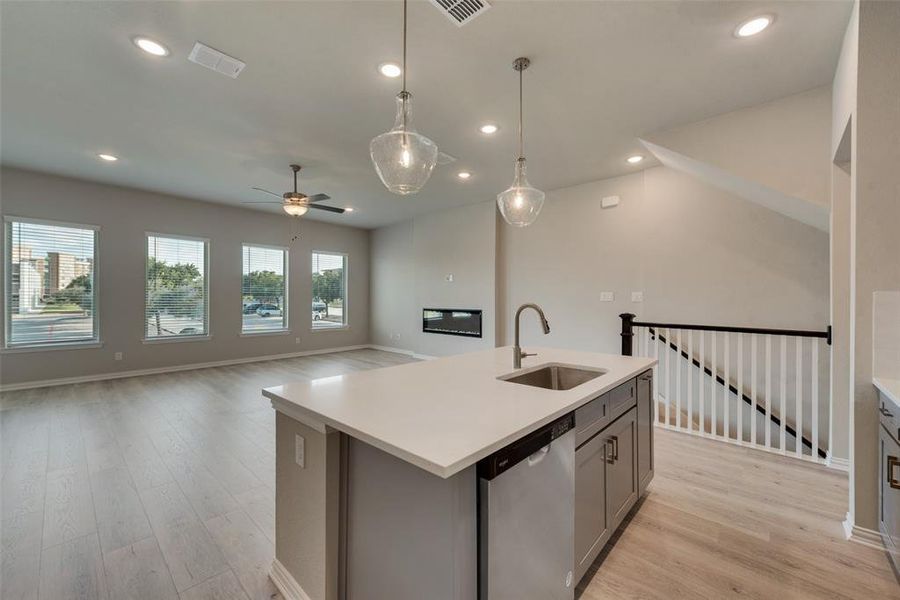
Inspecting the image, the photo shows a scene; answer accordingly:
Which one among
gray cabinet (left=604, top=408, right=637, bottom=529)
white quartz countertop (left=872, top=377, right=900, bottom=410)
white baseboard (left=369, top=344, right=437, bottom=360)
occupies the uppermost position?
white quartz countertop (left=872, top=377, right=900, bottom=410)

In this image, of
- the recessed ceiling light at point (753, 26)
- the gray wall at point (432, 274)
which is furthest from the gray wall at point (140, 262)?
the recessed ceiling light at point (753, 26)

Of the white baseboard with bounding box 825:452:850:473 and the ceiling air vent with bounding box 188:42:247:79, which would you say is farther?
the white baseboard with bounding box 825:452:850:473

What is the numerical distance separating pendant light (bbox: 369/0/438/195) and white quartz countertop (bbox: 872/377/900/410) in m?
2.40

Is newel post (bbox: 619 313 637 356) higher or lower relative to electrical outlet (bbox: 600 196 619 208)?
lower

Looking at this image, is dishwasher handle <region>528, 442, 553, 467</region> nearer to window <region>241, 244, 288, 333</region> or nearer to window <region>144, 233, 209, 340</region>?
window <region>144, 233, 209, 340</region>

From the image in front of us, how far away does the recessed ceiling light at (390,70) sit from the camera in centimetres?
252

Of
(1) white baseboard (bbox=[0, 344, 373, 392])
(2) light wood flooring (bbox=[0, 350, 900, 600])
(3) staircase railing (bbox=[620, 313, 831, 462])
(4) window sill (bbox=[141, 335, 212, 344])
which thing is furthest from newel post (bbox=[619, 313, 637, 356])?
(4) window sill (bbox=[141, 335, 212, 344])

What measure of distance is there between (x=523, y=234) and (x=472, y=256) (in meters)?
1.02

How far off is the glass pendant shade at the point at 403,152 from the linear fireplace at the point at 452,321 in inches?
173

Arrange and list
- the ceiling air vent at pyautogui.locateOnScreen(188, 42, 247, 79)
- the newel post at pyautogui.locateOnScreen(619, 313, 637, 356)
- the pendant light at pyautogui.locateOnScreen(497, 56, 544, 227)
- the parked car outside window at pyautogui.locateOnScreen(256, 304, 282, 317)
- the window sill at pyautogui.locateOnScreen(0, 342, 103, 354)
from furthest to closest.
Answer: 1. the parked car outside window at pyautogui.locateOnScreen(256, 304, 282, 317)
2. the window sill at pyautogui.locateOnScreen(0, 342, 103, 354)
3. the newel post at pyautogui.locateOnScreen(619, 313, 637, 356)
4. the pendant light at pyautogui.locateOnScreen(497, 56, 544, 227)
5. the ceiling air vent at pyautogui.locateOnScreen(188, 42, 247, 79)

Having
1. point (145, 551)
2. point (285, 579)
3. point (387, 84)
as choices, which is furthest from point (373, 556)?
point (387, 84)

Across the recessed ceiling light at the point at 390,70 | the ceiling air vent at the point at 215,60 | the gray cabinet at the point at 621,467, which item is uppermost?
the recessed ceiling light at the point at 390,70

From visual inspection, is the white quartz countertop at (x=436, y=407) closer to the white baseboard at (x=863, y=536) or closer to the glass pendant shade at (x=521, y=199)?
the glass pendant shade at (x=521, y=199)

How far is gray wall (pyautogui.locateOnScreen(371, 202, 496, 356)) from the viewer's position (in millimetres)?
6227
